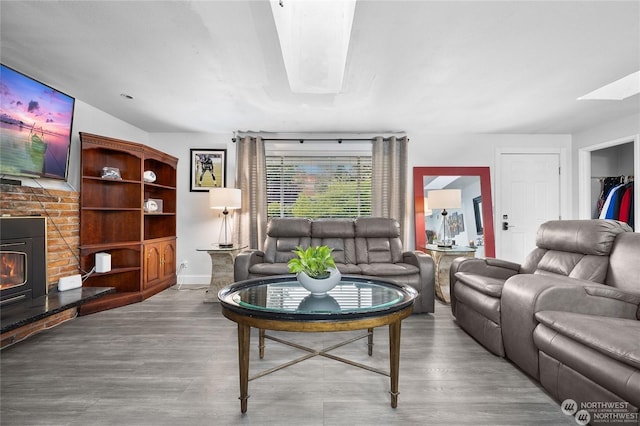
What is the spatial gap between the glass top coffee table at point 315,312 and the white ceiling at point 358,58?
1.78 meters

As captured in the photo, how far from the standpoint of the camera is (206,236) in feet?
15.6

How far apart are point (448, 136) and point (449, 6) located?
10.4 feet

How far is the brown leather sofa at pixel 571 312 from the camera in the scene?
53.1 inches

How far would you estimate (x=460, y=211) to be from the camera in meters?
4.55

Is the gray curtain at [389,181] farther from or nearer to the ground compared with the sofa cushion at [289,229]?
farther from the ground

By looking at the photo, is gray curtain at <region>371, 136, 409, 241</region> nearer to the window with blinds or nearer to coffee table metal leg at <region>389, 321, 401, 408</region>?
the window with blinds

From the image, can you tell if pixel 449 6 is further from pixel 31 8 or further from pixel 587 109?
pixel 587 109

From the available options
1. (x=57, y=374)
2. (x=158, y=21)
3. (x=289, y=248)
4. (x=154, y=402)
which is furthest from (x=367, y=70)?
(x=57, y=374)

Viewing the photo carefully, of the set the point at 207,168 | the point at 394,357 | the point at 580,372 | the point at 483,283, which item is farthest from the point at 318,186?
the point at 580,372

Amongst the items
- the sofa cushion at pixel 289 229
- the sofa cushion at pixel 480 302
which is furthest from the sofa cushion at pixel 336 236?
the sofa cushion at pixel 480 302

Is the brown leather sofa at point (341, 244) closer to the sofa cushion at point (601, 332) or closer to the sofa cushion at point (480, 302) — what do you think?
the sofa cushion at point (480, 302)

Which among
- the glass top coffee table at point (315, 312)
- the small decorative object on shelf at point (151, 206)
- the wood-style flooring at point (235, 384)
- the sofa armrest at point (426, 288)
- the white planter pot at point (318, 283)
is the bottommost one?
the wood-style flooring at point (235, 384)

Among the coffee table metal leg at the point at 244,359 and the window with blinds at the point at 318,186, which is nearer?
the coffee table metal leg at the point at 244,359

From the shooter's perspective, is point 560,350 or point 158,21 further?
point 158,21
